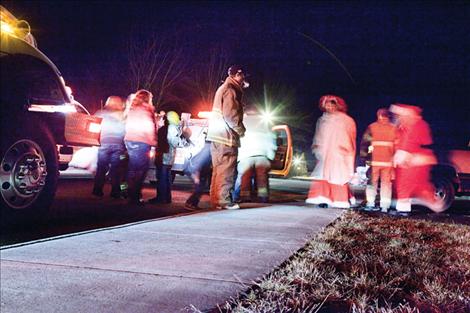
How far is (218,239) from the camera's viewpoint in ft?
16.6

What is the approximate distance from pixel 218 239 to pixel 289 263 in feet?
3.73

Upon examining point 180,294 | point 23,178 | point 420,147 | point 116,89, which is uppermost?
point 116,89

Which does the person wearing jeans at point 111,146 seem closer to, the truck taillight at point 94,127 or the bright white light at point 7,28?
the truck taillight at point 94,127

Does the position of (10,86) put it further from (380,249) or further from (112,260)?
(380,249)

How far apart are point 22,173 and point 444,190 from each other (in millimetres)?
8314

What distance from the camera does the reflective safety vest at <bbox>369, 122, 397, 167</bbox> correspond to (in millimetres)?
9164

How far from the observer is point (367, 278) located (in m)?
3.69

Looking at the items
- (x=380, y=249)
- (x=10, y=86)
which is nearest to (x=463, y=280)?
(x=380, y=249)

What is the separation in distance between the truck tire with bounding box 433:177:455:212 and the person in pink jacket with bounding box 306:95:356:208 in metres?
2.52

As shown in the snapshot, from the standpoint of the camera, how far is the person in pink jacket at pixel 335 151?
8953mm

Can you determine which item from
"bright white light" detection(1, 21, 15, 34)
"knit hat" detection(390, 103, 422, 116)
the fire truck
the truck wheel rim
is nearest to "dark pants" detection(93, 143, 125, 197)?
the fire truck

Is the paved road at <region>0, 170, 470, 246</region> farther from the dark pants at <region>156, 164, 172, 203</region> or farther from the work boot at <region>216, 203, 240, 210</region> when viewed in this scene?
the work boot at <region>216, 203, 240, 210</region>

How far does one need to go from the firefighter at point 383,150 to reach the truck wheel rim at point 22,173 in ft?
19.4

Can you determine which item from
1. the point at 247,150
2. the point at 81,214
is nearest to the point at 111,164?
the point at 247,150
